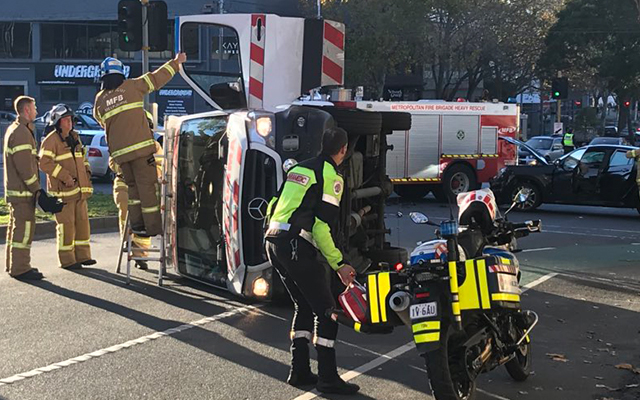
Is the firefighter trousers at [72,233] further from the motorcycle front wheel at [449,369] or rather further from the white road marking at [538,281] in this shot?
the motorcycle front wheel at [449,369]

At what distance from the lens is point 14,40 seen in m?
54.2

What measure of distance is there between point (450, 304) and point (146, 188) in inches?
198

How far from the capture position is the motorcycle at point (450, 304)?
520 centimetres

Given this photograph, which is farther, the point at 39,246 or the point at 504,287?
the point at 39,246

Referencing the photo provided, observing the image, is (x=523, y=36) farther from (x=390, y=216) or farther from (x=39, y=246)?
(x=39, y=246)

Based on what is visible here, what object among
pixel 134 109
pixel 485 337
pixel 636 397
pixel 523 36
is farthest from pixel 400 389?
pixel 523 36

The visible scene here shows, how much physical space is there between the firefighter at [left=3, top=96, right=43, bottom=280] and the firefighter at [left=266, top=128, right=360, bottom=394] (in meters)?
4.81

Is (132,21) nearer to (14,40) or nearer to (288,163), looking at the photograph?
(288,163)

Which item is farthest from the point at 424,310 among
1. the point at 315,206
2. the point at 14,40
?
the point at 14,40

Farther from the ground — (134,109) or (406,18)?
(406,18)

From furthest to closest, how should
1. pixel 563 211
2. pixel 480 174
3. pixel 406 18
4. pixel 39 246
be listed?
pixel 406 18 < pixel 480 174 < pixel 563 211 < pixel 39 246

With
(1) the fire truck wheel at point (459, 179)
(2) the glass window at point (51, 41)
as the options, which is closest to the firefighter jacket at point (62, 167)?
(1) the fire truck wheel at point (459, 179)

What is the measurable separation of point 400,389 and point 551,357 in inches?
64.1

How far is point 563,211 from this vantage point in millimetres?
19734
